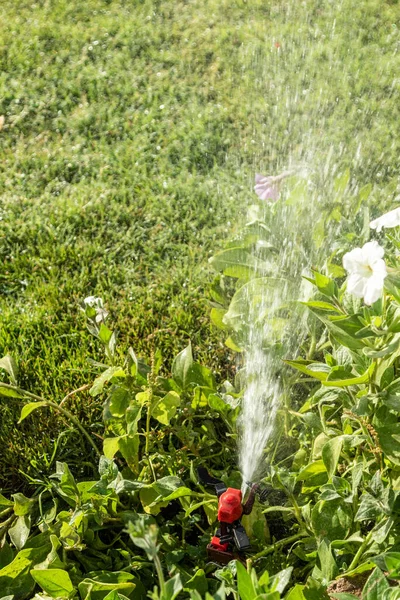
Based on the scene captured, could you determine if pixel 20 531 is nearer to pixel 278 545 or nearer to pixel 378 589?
pixel 278 545

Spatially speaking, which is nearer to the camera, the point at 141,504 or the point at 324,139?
the point at 141,504

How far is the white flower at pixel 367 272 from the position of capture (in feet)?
4.81


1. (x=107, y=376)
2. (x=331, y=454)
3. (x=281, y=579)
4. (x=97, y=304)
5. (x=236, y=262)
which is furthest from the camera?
(x=236, y=262)

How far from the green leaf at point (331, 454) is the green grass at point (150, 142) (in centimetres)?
80

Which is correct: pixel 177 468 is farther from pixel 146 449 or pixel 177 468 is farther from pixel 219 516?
pixel 219 516

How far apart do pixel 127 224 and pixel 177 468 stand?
1359 millimetres

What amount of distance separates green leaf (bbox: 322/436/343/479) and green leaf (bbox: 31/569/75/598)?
0.59 m

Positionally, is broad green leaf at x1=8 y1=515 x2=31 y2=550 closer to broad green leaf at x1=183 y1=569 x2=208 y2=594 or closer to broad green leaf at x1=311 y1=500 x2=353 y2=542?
broad green leaf at x1=183 y1=569 x2=208 y2=594

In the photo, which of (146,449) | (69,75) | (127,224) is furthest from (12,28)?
(146,449)

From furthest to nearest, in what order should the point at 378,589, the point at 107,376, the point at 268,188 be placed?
1. the point at 268,188
2. the point at 107,376
3. the point at 378,589

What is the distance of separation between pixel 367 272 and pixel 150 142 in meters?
2.21

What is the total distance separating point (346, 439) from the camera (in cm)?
175

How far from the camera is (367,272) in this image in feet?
5.03

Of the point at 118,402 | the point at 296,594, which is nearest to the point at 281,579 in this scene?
the point at 296,594
